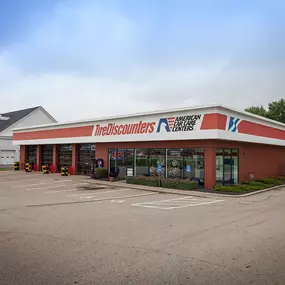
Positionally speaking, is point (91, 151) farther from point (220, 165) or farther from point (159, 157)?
point (220, 165)

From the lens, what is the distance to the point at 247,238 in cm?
794

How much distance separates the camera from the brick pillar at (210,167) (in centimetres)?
1988

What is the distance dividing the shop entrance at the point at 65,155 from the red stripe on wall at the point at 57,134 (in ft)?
4.69

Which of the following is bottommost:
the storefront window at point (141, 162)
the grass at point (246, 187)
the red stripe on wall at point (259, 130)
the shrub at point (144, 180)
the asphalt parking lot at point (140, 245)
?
the asphalt parking lot at point (140, 245)

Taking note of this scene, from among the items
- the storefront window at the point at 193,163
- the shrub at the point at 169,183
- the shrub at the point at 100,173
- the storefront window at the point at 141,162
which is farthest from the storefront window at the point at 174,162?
the shrub at the point at 100,173

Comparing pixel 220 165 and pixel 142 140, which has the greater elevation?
pixel 142 140

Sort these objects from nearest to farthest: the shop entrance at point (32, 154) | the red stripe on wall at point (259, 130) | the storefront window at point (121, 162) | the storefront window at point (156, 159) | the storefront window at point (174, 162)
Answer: the storefront window at point (174, 162), the red stripe on wall at point (259, 130), the storefront window at point (156, 159), the storefront window at point (121, 162), the shop entrance at point (32, 154)

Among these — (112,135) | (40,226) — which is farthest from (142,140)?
(40,226)

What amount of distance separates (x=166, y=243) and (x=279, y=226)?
165 inches

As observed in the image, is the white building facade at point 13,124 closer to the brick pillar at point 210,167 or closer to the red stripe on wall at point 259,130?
the brick pillar at point 210,167

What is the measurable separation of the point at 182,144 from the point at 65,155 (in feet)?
51.5

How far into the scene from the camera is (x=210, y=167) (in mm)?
19922

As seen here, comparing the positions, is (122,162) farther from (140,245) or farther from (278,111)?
(278,111)

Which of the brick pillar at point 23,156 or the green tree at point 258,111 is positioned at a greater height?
the green tree at point 258,111
